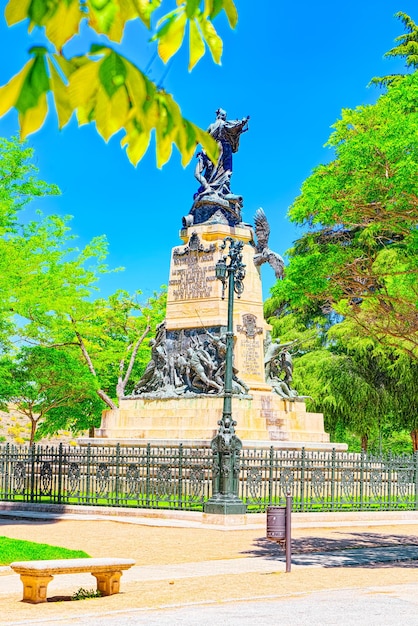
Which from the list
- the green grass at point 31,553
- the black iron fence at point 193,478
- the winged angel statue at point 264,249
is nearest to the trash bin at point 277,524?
the green grass at point 31,553

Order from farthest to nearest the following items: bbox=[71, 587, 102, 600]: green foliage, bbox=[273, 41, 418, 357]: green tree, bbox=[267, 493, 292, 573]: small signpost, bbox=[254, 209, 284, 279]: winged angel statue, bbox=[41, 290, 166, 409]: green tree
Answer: bbox=[41, 290, 166, 409]: green tree → bbox=[254, 209, 284, 279]: winged angel statue → bbox=[273, 41, 418, 357]: green tree → bbox=[267, 493, 292, 573]: small signpost → bbox=[71, 587, 102, 600]: green foliage

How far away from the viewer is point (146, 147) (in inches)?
135

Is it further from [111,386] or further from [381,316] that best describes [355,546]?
[111,386]

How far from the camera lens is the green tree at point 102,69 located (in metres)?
2.92

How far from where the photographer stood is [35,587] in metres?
10.5

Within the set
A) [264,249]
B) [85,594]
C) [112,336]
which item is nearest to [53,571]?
[85,594]

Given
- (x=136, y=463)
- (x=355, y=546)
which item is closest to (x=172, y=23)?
(x=355, y=546)

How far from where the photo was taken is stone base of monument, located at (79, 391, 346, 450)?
26.5 m

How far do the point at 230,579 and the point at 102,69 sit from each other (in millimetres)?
10425

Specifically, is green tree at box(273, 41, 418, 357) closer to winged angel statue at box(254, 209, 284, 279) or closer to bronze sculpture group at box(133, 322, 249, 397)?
bronze sculpture group at box(133, 322, 249, 397)

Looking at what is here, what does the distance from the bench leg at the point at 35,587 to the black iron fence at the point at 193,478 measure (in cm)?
1115

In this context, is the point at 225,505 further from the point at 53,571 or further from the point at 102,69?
the point at 102,69

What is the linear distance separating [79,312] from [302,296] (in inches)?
1009

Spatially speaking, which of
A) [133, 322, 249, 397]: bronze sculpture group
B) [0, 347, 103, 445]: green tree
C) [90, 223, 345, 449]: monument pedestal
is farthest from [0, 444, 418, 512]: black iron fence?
[0, 347, 103, 445]: green tree
